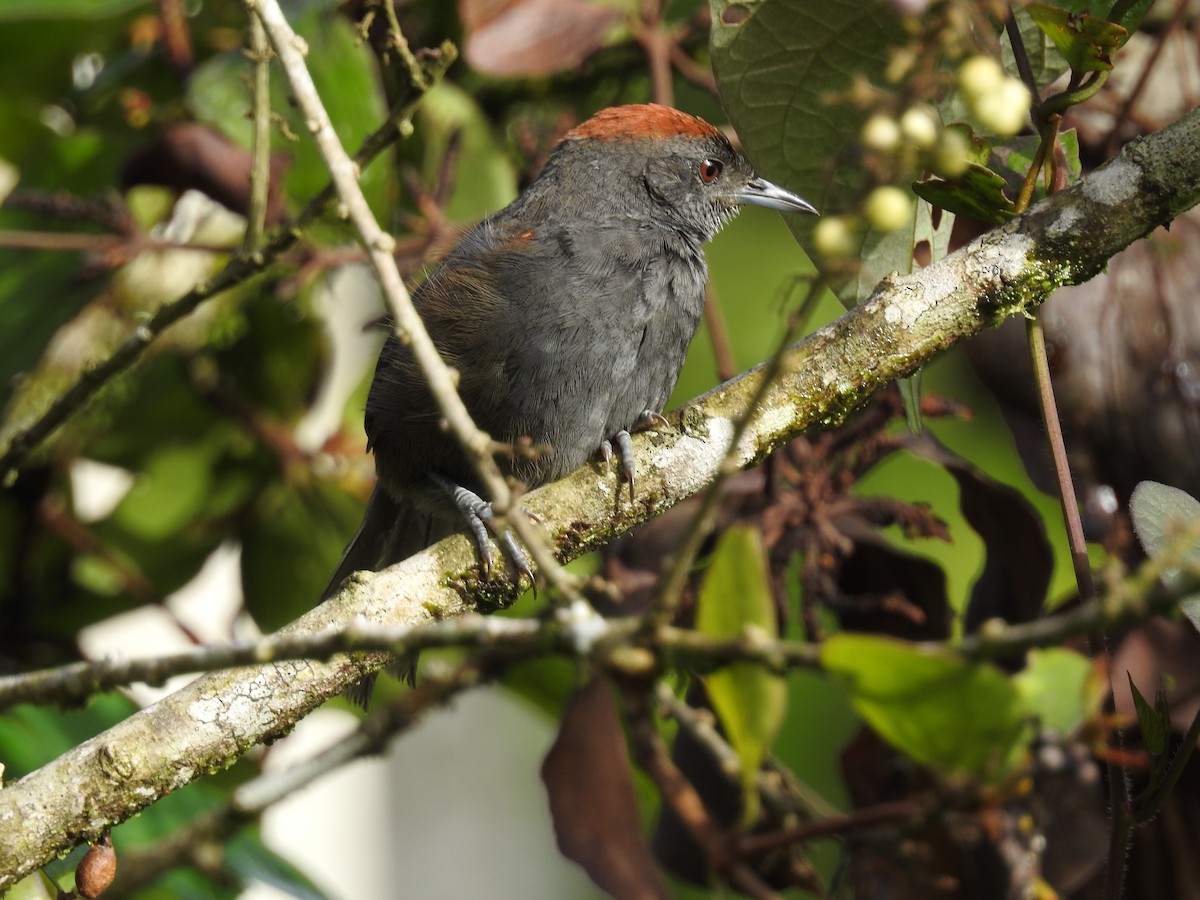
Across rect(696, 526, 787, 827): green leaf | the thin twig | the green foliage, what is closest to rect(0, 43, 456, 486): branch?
the thin twig

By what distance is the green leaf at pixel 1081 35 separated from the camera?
1.71m

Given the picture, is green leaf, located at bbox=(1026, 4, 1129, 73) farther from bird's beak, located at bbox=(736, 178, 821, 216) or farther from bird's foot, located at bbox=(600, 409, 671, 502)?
bird's beak, located at bbox=(736, 178, 821, 216)

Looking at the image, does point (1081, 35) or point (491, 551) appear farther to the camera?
point (491, 551)

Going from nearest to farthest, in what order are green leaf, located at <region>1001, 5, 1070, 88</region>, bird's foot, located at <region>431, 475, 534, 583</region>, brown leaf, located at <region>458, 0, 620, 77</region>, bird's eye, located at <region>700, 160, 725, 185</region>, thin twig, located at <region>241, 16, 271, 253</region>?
bird's foot, located at <region>431, 475, 534, 583</region>, thin twig, located at <region>241, 16, 271, 253</region>, green leaf, located at <region>1001, 5, 1070, 88</region>, brown leaf, located at <region>458, 0, 620, 77</region>, bird's eye, located at <region>700, 160, 725, 185</region>

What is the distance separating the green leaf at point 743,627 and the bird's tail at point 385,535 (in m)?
1.93

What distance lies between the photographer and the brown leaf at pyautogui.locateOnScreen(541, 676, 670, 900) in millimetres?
2129

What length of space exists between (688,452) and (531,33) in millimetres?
1410

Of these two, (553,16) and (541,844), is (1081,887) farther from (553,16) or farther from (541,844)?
(541,844)

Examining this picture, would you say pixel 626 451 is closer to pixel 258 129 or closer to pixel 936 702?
pixel 258 129

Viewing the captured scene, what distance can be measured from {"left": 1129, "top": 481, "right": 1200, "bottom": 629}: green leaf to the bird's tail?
5.99 feet

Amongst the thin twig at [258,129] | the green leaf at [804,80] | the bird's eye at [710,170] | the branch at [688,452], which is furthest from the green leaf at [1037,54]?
the thin twig at [258,129]

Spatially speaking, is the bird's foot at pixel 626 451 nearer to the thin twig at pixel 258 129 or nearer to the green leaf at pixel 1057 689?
the thin twig at pixel 258 129

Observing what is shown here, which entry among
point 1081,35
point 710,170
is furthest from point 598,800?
point 710,170

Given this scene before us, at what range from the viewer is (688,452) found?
210 cm
